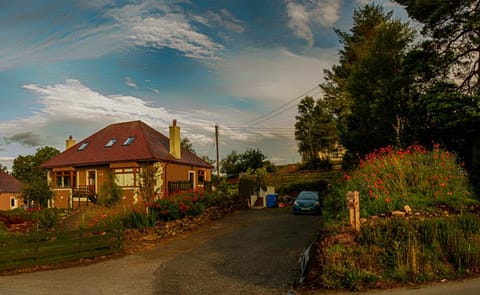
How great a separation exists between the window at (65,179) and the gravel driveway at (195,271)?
18570 millimetres

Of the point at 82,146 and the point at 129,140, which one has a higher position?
the point at 129,140

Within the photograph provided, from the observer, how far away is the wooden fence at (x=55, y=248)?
11.1 m

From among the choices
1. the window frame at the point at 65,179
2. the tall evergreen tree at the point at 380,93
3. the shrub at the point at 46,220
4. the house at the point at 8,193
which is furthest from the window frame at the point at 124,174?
the house at the point at 8,193

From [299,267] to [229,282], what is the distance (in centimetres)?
215

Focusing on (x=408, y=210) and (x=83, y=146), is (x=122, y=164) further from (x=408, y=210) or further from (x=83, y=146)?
(x=408, y=210)

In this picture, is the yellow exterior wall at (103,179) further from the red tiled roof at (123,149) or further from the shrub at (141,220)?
the shrub at (141,220)

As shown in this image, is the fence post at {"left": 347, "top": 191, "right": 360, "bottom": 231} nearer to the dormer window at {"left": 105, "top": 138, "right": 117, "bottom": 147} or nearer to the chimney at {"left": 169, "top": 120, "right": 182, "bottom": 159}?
the chimney at {"left": 169, "top": 120, "right": 182, "bottom": 159}

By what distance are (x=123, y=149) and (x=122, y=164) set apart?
171 cm

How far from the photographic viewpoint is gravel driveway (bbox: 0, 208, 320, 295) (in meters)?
8.86

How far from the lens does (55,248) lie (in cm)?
1205

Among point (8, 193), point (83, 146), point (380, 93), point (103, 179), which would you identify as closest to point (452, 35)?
point (380, 93)

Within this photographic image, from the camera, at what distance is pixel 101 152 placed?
30828 millimetres

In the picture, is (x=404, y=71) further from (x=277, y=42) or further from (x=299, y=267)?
(x=299, y=267)

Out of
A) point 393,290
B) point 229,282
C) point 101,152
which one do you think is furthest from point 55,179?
point 393,290
